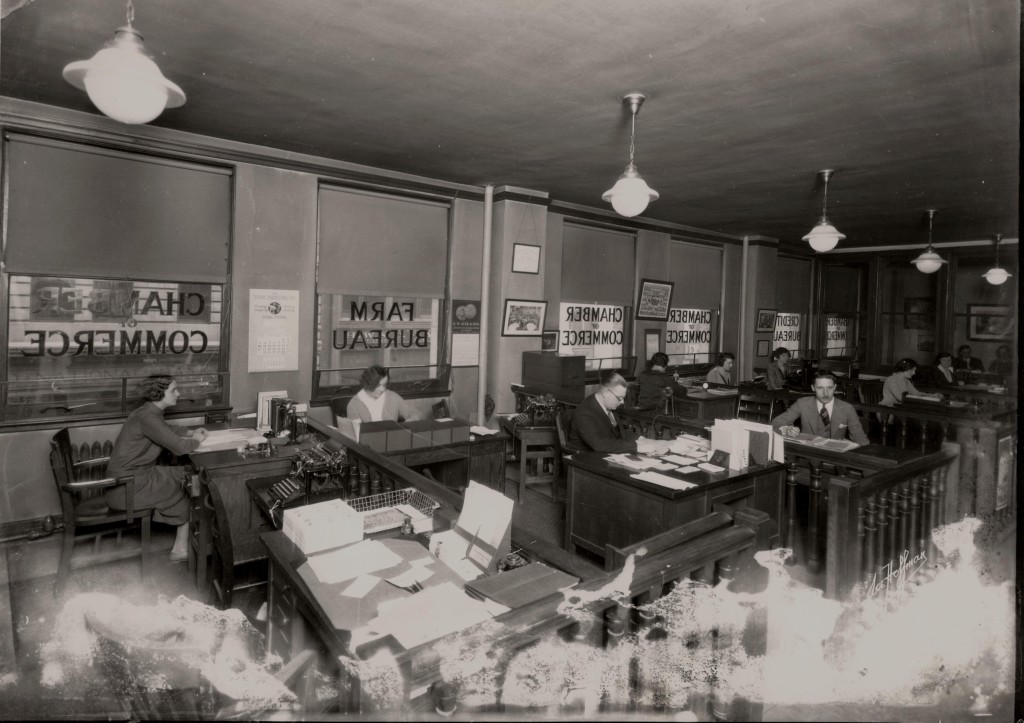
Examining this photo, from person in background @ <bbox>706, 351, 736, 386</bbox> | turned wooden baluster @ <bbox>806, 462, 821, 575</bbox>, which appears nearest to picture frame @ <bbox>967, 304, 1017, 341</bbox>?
turned wooden baluster @ <bbox>806, 462, 821, 575</bbox>

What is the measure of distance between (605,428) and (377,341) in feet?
9.72

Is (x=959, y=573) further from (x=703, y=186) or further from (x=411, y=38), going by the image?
(x=703, y=186)

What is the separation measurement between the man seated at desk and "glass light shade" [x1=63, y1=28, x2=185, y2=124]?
310 centimetres

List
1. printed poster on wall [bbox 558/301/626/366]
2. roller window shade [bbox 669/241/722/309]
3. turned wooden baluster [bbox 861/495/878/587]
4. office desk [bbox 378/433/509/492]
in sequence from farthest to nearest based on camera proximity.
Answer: roller window shade [bbox 669/241/722/309] → printed poster on wall [bbox 558/301/626/366] → office desk [bbox 378/433/509/492] → turned wooden baluster [bbox 861/495/878/587]

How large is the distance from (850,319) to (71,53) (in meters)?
12.8

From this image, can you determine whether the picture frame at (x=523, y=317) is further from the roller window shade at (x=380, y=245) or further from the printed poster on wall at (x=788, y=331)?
the printed poster on wall at (x=788, y=331)

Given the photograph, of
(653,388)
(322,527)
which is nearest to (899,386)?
(653,388)

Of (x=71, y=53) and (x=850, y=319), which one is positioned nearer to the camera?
(x=71, y=53)

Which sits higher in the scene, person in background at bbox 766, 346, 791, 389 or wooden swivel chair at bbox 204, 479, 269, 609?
person in background at bbox 766, 346, 791, 389

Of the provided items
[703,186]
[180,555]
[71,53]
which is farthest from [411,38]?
[703,186]

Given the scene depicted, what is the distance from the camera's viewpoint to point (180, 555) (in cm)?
386

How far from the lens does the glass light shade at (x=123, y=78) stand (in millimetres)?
2242

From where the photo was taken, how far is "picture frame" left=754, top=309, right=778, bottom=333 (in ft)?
33.7

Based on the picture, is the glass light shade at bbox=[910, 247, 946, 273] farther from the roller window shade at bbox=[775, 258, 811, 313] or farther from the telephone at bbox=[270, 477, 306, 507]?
the telephone at bbox=[270, 477, 306, 507]
